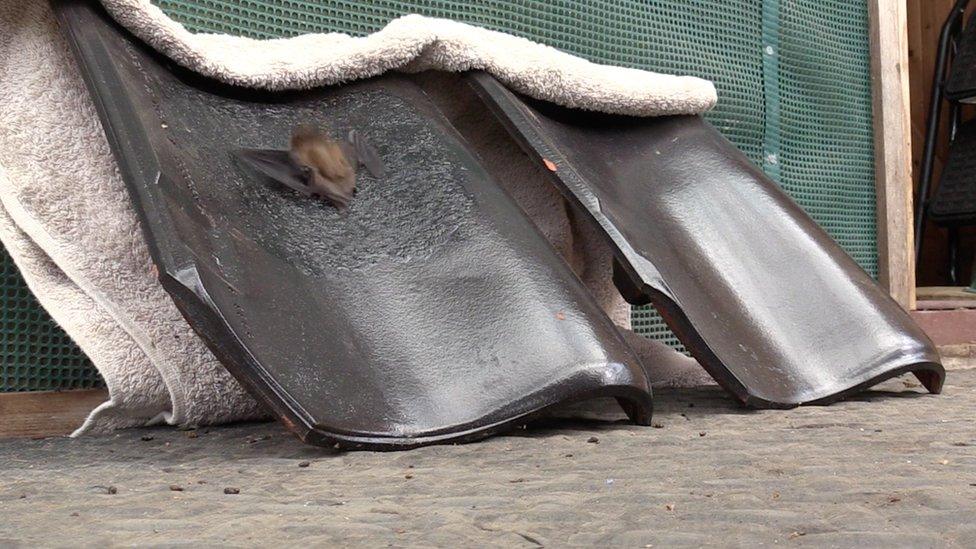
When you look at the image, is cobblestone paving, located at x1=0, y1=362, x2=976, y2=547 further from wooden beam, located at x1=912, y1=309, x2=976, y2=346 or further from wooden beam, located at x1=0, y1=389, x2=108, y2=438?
wooden beam, located at x1=912, y1=309, x2=976, y2=346

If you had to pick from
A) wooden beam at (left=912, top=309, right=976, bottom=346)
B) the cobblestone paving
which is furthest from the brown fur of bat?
wooden beam at (left=912, top=309, right=976, bottom=346)

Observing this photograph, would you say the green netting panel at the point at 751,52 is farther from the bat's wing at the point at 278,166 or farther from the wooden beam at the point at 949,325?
the bat's wing at the point at 278,166

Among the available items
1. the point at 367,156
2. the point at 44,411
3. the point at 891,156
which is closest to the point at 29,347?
the point at 44,411

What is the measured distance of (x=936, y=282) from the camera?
5395mm

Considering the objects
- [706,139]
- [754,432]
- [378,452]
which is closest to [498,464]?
[378,452]

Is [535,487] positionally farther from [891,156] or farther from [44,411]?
[891,156]

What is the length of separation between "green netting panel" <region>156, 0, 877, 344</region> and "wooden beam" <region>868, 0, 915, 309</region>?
29 mm

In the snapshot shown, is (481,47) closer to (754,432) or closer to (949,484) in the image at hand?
(754,432)

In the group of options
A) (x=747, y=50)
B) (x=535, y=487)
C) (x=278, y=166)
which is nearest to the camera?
(x=535, y=487)

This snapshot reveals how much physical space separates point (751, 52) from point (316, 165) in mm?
1853

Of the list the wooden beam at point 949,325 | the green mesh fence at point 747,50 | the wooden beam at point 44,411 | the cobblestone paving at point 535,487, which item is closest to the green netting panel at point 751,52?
the green mesh fence at point 747,50

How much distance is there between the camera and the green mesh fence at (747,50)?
8.12ft

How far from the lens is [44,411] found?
76.9 inches

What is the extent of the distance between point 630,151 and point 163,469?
1227mm
